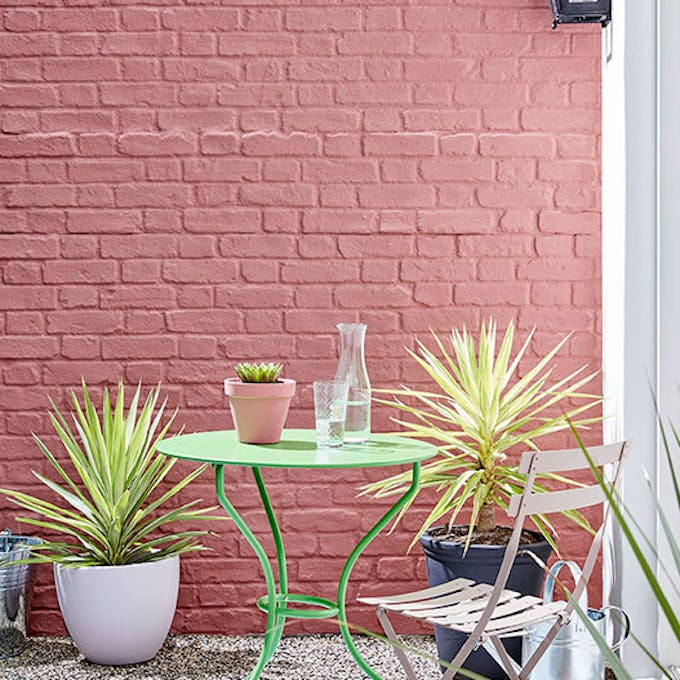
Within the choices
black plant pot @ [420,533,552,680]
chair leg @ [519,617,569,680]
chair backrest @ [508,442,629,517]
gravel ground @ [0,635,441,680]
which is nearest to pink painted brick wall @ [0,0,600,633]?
gravel ground @ [0,635,441,680]

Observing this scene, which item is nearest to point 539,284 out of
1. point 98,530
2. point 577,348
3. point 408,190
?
point 577,348

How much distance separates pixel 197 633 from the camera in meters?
3.35

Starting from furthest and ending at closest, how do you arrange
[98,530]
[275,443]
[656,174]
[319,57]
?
[319,57], [98,530], [656,174], [275,443]

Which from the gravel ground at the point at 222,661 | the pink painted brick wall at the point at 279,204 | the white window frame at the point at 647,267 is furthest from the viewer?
the pink painted brick wall at the point at 279,204

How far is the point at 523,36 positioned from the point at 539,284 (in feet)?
2.85

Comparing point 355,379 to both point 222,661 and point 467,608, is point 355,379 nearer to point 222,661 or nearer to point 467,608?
point 467,608

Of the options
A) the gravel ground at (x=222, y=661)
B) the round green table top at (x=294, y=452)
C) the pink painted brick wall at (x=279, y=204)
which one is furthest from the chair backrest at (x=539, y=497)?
the pink painted brick wall at (x=279, y=204)

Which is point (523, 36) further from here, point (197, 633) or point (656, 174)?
point (197, 633)

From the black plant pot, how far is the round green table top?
0.38 m

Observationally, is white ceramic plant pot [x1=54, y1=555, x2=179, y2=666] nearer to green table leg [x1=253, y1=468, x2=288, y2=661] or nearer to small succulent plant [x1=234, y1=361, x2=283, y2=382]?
green table leg [x1=253, y1=468, x2=288, y2=661]

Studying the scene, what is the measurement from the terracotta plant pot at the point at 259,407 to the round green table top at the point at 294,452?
30 mm

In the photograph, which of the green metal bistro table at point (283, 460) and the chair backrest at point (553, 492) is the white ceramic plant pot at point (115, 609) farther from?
the chair backrest at point (553, 492)

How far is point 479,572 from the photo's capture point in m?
2.80

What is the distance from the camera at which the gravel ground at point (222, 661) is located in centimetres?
291
